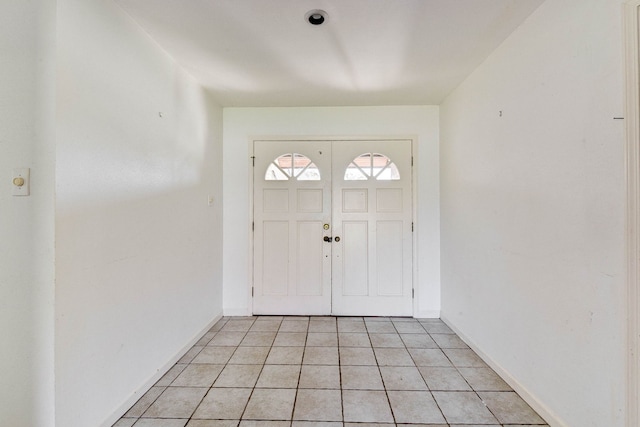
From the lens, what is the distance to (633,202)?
4.00 feet

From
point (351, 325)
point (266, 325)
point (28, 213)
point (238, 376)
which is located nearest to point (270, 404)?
point (238, 376)

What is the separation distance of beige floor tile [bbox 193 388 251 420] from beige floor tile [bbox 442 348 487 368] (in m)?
1.62

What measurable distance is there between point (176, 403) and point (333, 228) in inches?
83.0

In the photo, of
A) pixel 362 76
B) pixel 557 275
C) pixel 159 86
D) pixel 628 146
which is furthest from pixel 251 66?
pixel 557 275

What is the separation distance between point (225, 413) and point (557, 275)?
80.7 inches

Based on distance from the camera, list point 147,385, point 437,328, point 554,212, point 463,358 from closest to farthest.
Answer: point 554,212 → point 147,385 → point 463,358 → point 437,328

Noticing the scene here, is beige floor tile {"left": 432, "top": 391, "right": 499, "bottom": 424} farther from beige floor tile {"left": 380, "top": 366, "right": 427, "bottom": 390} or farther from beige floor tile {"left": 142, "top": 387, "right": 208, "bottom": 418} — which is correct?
beige floor tile {"left": 142, "top": 387, "right": 208, "bottom": 418}

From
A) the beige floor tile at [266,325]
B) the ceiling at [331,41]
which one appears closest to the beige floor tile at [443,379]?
the beige floor tile at [266,325]

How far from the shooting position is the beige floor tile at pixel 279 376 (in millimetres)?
2063

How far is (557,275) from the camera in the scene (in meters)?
1.61

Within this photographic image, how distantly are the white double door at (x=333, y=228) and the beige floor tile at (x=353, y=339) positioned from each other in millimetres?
469

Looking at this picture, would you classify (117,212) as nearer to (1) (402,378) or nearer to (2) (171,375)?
(2) (171,375)

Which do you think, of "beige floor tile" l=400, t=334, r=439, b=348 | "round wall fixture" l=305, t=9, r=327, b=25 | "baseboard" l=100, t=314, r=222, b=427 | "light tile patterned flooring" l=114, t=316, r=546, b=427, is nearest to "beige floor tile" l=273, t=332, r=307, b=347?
"light tile patterned flooring" l=114, t=316, r=546, b=427

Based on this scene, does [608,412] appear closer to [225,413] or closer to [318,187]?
[225,413]
